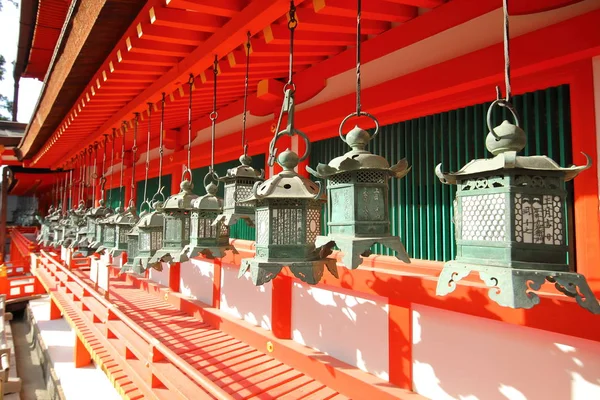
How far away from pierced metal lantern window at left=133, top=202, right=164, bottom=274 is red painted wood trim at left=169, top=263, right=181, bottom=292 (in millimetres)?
3483

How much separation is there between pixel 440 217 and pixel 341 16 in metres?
1.89

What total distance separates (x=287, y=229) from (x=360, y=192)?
48cm

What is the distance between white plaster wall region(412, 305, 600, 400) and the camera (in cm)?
227

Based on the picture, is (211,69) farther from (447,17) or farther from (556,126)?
(556,126)

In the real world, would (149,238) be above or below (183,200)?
below

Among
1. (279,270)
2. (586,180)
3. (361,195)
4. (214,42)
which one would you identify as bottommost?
(279,270)

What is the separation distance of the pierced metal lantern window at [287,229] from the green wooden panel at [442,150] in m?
1.47

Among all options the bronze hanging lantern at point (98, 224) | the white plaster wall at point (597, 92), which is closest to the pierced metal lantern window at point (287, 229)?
the white plaster wall at point (597, 92)

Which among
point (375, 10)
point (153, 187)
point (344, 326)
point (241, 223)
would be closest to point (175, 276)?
point (241, 223)

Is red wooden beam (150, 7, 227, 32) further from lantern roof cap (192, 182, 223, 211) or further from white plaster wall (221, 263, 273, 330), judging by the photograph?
white plaster wall (221, 263, 273, 330)

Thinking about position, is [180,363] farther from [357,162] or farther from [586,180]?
[586,180]

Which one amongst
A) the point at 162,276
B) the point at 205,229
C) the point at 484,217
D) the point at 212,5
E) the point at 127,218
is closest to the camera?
the point at 484,217

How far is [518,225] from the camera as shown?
1.27 m

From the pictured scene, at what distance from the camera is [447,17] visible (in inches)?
112
